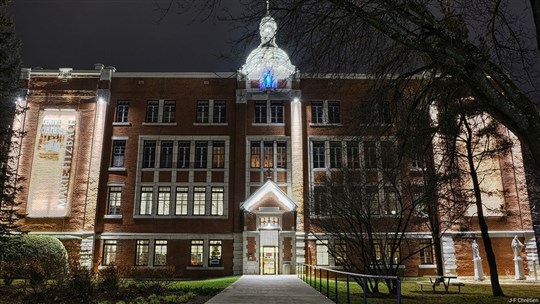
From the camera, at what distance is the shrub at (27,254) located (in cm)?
1732

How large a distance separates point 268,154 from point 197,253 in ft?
28.3

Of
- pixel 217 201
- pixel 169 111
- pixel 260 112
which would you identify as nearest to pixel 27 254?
pixel 217 201

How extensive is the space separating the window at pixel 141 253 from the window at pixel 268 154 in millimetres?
10137

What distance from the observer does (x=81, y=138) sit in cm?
3150

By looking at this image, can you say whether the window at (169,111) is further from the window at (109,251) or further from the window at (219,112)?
the window at (109,251)

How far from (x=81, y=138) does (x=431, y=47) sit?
2956 cm

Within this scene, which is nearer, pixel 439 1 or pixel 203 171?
pixel 439 1

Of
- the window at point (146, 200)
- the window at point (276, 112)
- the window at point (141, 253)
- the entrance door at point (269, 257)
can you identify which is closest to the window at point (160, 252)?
the window at point (141, 253)

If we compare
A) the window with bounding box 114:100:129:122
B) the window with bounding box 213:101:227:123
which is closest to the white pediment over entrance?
the window with bounding box 213:101:227:123

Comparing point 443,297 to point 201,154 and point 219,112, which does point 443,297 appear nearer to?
point 201,154

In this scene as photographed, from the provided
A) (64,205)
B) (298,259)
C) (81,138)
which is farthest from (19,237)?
(298,259)

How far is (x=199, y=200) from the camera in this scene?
31.1 meters

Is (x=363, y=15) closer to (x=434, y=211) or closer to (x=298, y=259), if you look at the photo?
(x=434, y=211)

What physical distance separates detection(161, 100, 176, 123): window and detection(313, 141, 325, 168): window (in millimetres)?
→ 10861
